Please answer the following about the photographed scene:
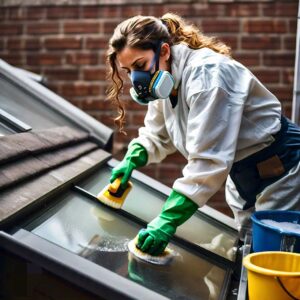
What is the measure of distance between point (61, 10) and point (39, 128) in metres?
1.99

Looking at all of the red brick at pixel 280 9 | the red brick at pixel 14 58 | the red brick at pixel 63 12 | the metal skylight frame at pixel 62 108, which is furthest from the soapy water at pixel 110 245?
the red brick at pixel 14 58

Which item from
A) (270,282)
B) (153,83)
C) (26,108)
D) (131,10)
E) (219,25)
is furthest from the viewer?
(131,10)

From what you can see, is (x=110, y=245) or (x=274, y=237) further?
(x=110, y=245)

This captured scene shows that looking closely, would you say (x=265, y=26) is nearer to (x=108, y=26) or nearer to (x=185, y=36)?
(x=108, y=26)

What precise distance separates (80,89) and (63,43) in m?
0.43

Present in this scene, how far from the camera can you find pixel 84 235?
2.05m

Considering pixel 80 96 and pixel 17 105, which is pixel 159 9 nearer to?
pixel 80 96

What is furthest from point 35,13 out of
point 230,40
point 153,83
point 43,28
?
point 153,83

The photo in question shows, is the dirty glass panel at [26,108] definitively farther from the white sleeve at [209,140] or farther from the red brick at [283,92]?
the red brick at [283,92]

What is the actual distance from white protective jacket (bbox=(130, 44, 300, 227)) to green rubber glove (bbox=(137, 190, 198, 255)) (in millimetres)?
39

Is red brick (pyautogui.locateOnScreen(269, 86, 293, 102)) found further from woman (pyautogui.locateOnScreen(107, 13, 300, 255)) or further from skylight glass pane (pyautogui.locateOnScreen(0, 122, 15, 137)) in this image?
skylight glass pane (pyautogui.locateOnScreen(0, 122, 15, 137))

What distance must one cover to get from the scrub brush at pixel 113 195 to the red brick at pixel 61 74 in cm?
240

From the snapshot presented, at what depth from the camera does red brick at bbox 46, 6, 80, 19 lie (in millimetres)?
4613

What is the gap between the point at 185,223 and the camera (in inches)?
105
